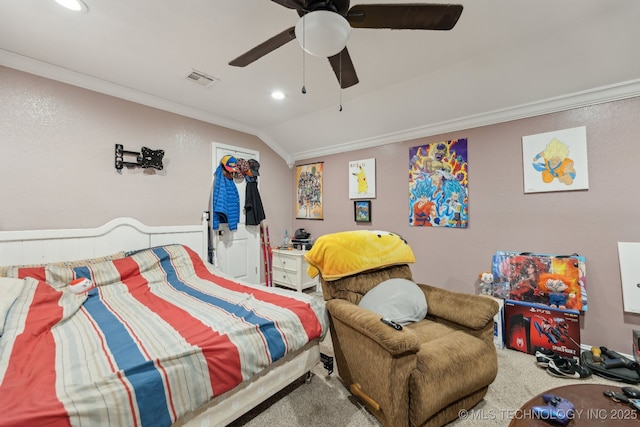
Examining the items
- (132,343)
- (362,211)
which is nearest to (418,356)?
(132,343)

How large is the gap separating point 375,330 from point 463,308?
766 millimetres

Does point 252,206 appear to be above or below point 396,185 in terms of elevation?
below

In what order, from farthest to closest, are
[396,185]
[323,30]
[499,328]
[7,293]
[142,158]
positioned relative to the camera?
[396,185]
[142,158]
[499,328]
[7,293]
[323,30]

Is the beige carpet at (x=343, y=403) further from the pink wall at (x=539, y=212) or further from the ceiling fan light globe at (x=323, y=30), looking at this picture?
the ceiling fan light globe at (x=323, y=30)

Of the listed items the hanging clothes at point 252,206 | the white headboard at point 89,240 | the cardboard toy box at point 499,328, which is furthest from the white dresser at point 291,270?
the cardboard toy box at point 499,328

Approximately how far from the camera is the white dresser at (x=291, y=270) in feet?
12.3

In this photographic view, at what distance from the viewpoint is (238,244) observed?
3.87 m

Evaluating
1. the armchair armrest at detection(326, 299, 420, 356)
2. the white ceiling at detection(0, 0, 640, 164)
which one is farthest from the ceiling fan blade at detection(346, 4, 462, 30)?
the armchair armrest at detection(326, 299, 420, 356)

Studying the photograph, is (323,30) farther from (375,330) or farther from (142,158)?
(142,158)

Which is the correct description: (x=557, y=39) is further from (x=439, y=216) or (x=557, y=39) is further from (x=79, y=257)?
(x=79, y=257)

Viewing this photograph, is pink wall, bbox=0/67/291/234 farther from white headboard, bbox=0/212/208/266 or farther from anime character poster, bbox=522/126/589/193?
anime character poster, bbox=522/126/589/193

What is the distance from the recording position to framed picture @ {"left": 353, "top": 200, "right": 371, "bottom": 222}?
378 cm

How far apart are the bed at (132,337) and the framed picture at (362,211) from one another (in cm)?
203

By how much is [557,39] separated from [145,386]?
129 inches
